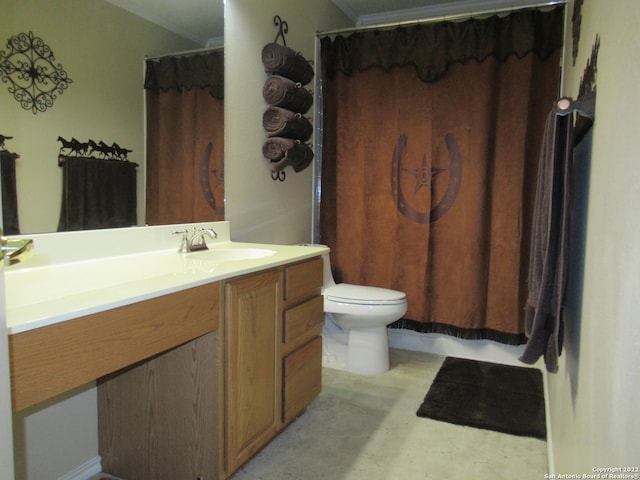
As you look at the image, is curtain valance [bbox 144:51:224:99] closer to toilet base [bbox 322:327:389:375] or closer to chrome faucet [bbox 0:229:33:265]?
chrome faucet [bbox 0:229:33:265]

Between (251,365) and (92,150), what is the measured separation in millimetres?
910

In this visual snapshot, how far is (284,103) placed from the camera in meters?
2.44

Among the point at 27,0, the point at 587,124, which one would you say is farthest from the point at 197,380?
the point at 587,124

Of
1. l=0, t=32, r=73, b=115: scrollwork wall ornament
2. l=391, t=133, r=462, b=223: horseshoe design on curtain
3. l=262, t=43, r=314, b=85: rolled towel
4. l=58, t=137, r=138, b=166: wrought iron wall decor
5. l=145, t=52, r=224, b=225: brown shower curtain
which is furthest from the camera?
l=391, t=133, r=462, b=223: horseshoe design on curtain

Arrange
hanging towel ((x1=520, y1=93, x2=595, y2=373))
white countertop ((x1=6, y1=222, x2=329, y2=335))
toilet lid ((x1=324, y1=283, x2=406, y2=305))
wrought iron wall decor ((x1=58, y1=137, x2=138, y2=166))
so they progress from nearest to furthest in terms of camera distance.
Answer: white countertop ((x1=6, y1=222, x2=329, y2=335)), hanging towel ((x1=520, y1=93, x2=595, y2=373)), wrought iron wall decor ((x1=58, y1=137, x2=138, y2=166)), toilet lid ((x1=324, y1=283, x2=406, y2=305))

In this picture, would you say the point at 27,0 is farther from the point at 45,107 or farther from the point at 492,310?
the point at 492,310

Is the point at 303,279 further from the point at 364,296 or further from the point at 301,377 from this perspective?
the point at 364,296

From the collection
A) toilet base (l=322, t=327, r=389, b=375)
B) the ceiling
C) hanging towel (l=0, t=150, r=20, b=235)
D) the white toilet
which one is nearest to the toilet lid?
the white toilet

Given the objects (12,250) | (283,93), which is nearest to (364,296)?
(283,93)

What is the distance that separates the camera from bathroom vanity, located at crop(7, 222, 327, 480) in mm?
951

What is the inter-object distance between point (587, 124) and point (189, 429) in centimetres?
150

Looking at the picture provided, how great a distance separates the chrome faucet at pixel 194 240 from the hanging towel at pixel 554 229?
1.28 metres

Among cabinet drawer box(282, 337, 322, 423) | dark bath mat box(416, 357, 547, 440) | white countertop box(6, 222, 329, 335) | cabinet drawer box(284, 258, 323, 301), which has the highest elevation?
white countertop box(6, 222, 329, 335)

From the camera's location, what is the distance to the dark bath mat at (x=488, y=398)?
206 cm
